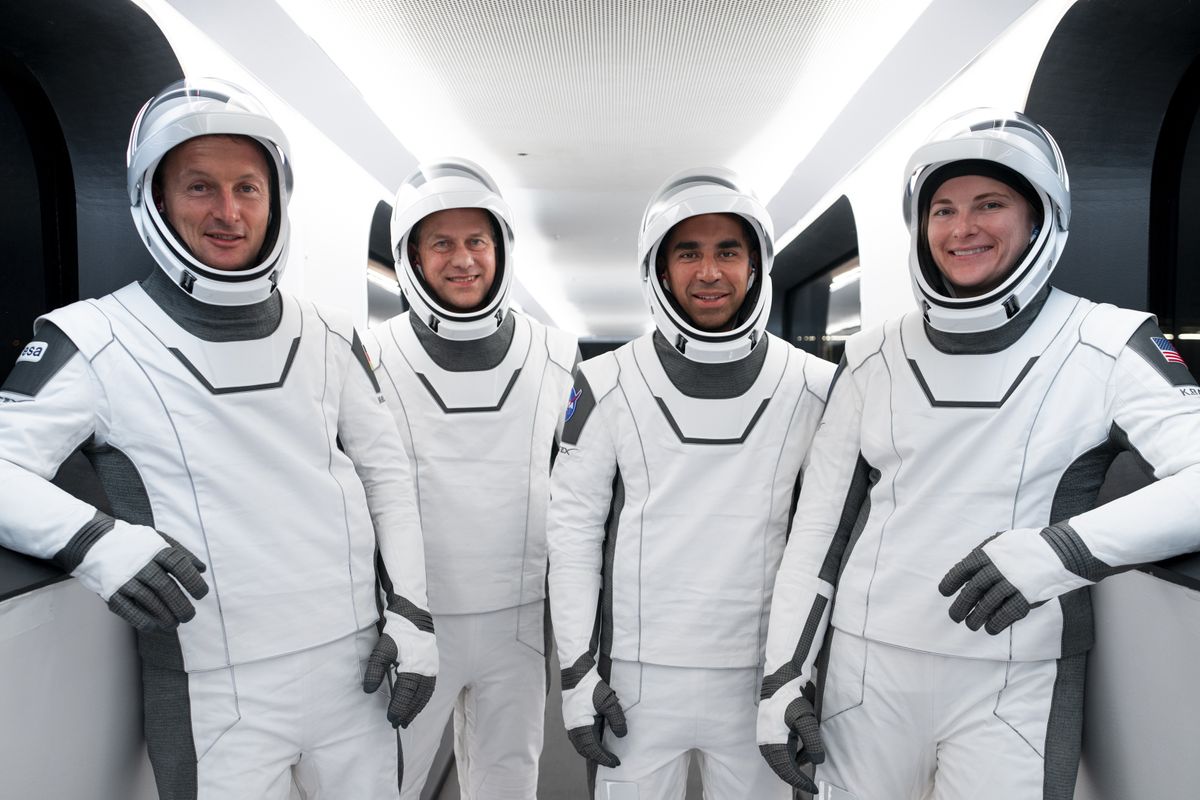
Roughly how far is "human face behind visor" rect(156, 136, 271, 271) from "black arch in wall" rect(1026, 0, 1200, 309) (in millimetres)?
2120

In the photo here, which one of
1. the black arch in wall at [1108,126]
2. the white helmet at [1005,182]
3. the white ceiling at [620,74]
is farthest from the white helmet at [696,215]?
the black arch in wall at [1108,126]

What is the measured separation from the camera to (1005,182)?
5.00 feet

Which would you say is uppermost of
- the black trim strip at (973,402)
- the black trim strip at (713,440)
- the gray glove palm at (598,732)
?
the black trim strip at (973,402)

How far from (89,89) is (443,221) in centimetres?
101

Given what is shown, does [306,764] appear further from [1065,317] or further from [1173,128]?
[1173,128]

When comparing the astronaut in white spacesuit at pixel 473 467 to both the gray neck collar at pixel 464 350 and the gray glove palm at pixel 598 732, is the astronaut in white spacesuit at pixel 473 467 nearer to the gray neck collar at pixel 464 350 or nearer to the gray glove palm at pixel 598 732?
the gray neck collar at pixel 464 350

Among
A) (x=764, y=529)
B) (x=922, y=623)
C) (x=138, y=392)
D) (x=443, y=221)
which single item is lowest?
(x=922, y=623)

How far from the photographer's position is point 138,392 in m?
1.36

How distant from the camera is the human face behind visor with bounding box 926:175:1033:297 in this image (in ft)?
4.90

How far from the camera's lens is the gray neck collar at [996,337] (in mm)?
1452

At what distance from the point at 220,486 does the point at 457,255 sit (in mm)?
955

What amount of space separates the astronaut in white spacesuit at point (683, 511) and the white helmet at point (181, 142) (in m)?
0.75

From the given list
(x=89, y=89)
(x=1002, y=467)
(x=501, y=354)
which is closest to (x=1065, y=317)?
(x=1002, y=467)

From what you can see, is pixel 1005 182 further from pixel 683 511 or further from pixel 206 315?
pixel 206 315
